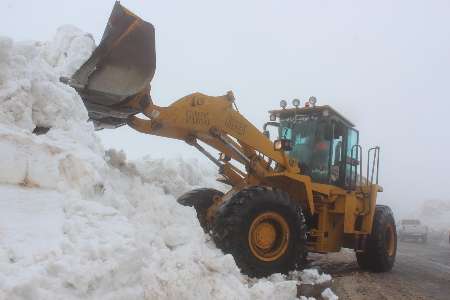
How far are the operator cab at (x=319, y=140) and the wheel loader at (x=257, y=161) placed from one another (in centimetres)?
2

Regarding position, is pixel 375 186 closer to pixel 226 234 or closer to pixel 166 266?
pixel 226 234

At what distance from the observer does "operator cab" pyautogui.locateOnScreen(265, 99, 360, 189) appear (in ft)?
26.9

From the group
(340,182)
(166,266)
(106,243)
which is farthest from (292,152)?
(106,243)

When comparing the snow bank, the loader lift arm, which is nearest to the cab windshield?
the loader lift arm

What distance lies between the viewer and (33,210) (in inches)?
134

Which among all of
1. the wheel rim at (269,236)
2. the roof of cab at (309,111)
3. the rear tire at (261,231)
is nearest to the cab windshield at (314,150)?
the roof of cab at (309,111)

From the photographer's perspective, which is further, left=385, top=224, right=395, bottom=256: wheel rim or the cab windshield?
left=385, top=224, right=395, bottom=256: wheel rim

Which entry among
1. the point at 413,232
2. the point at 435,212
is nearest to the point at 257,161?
the point at 413,232

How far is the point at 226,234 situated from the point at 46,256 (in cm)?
291

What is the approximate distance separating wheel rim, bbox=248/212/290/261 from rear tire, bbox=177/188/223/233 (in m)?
1.01

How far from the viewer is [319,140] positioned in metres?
8.21

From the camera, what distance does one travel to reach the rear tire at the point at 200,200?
703 cm

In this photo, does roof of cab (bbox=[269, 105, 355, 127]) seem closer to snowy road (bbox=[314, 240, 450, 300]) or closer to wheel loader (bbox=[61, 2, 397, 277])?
wheel loader (bbox=[61, 2, 397, 277])

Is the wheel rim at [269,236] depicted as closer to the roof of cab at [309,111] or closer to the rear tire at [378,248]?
the roof of cab at [309,111]
